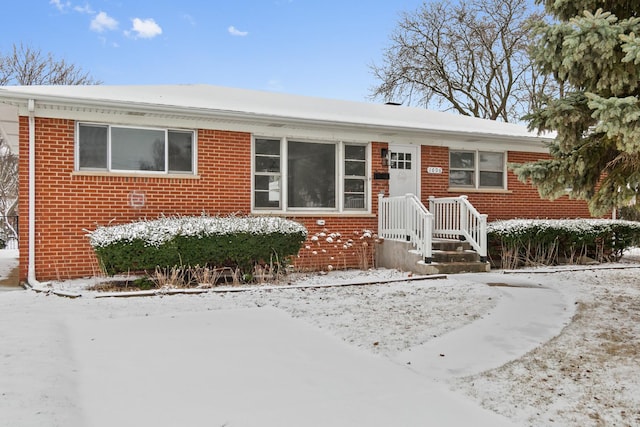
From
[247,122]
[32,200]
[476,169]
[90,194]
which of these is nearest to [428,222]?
[476,169]

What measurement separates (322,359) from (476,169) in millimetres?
8833

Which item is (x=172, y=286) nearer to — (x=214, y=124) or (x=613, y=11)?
(x=214, y=124)

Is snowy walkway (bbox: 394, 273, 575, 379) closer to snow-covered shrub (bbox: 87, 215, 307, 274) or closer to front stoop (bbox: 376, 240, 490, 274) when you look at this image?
front stoop (bbox: 376, 240, 490, 274)

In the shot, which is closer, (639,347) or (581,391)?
(581,391)

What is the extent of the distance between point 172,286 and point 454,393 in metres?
5.13

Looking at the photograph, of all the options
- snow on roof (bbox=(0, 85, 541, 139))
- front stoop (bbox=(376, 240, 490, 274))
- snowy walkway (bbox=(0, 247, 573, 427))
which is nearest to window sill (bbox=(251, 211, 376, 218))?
front stoop (bbox=(376, 240, 490, 274))

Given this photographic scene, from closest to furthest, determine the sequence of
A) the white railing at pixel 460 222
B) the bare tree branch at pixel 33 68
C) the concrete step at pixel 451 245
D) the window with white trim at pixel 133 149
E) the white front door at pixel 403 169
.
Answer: the window with white trim at pixel 133 149 < the white railing at pixel 460 222 < the concrete step at pixel 451 245 < the white front door at pixel 403 169 < the bare tree branch at pixel 33 68

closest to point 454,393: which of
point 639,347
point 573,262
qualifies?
point 639,347

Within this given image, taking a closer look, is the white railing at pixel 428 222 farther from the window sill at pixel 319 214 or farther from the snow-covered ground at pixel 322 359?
the snow-covered ground at pixel 322 359

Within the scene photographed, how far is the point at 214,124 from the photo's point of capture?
943 centimetres

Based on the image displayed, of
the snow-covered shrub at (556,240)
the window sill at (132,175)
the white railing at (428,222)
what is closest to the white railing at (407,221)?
the white railing at (428,222)

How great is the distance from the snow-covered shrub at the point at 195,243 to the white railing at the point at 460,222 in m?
3.50

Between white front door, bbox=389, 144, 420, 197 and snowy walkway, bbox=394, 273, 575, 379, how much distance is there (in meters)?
4.41

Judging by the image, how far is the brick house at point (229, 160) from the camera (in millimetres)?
8297
